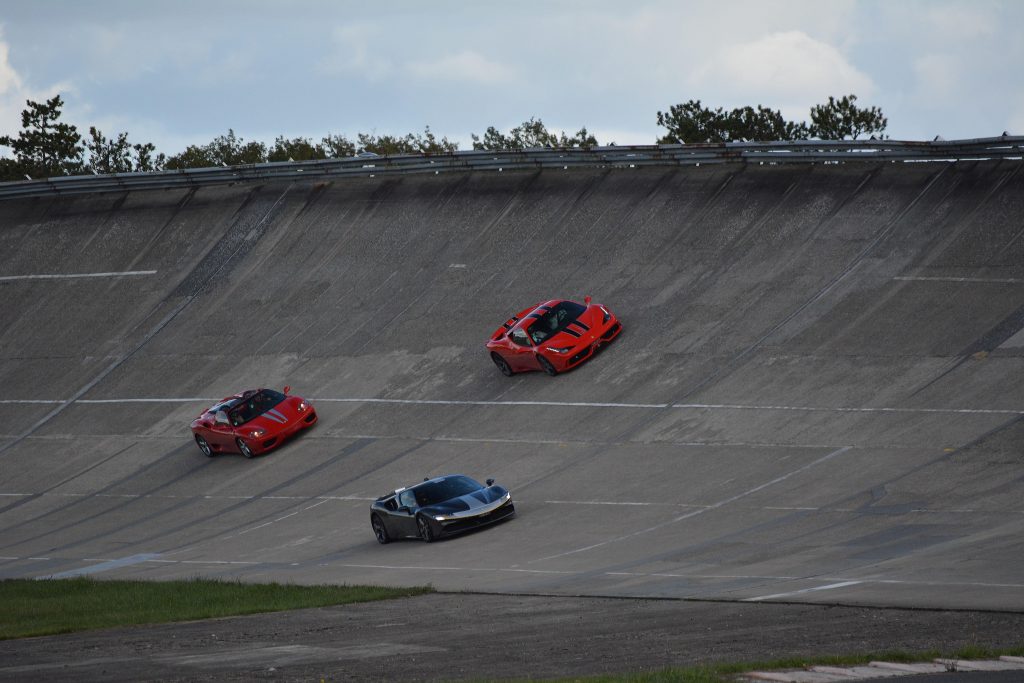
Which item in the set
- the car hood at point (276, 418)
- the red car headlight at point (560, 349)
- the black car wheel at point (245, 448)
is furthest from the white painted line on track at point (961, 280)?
the black car wheel at point (245, 448)

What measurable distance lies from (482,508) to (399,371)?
12.3 metres

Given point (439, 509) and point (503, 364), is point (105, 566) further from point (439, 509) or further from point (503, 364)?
point (503, 364)

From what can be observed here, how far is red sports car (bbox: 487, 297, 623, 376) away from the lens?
3162 cm

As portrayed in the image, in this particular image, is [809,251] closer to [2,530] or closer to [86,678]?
[2,530]

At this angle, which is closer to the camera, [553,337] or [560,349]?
[560,349]

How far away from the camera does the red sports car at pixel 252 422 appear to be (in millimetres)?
31734

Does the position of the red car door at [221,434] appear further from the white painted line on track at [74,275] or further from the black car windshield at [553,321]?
the white painted line on track at [74,275]

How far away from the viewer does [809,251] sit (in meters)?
33.9

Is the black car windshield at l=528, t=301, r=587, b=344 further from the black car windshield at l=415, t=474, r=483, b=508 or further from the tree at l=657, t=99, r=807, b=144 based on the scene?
the tree at l=657, t=99, r=807, b=144

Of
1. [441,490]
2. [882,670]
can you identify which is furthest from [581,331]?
[882,670]

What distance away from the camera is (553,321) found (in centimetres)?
3216

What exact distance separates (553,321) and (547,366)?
1.16m

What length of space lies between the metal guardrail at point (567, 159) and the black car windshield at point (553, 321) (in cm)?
1016

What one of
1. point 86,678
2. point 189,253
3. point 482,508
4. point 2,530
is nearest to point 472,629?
point 86,678
